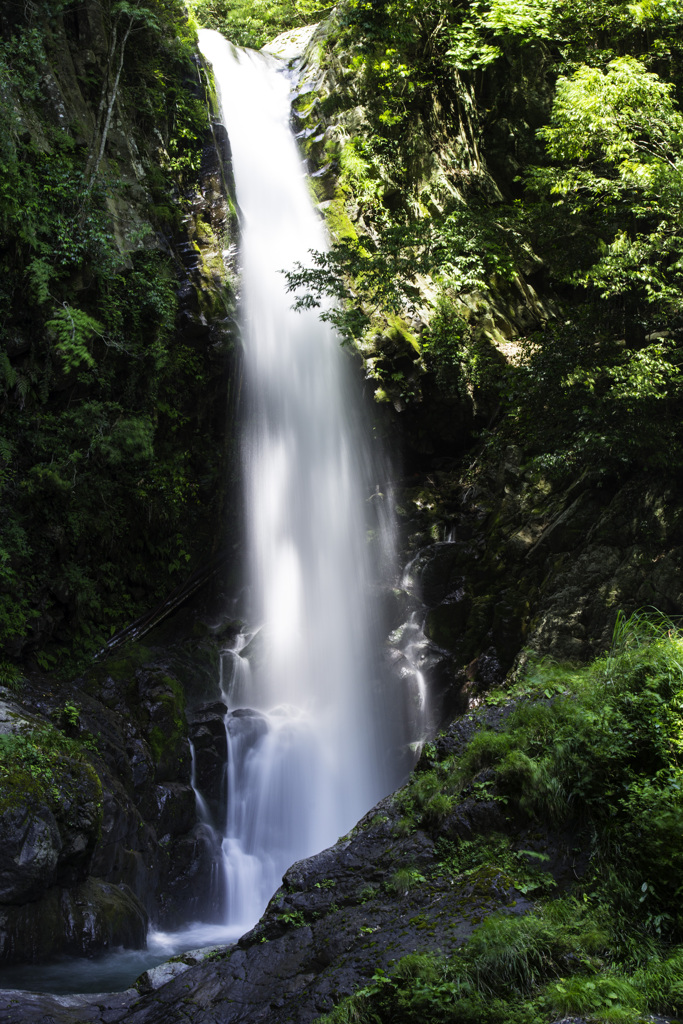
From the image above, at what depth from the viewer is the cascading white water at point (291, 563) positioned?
10.6 meters

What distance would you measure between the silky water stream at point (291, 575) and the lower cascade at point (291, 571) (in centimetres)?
3

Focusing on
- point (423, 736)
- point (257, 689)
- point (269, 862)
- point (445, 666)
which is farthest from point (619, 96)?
point (269, 862)

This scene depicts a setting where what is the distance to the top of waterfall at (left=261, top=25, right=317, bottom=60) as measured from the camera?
20969 mm

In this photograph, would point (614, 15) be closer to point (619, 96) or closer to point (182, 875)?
point (619, 96)

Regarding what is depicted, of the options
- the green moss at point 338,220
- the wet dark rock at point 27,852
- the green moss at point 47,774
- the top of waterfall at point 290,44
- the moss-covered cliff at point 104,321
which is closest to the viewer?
the wet dark rock at point 27,852

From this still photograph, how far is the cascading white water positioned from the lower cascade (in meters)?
0.03

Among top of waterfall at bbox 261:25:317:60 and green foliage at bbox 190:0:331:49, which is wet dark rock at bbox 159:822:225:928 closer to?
top of waterfall at bbox 261:25:317:60

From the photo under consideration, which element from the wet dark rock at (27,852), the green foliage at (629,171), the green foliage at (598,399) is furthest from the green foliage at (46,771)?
the green foliage at (629,171)

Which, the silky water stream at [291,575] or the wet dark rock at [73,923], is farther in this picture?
the silky water stream at [291,575]

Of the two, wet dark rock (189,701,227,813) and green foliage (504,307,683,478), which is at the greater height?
green foliage (504,307,683,478)

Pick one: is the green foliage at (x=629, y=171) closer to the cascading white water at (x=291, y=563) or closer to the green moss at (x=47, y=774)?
the cascading white water at (x=291, y=563)

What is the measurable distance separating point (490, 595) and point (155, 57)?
13016 millimetres

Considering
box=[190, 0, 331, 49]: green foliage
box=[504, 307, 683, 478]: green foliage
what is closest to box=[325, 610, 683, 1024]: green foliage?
box=[504, 307, 683, 478]: green foliage

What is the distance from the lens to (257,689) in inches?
492
